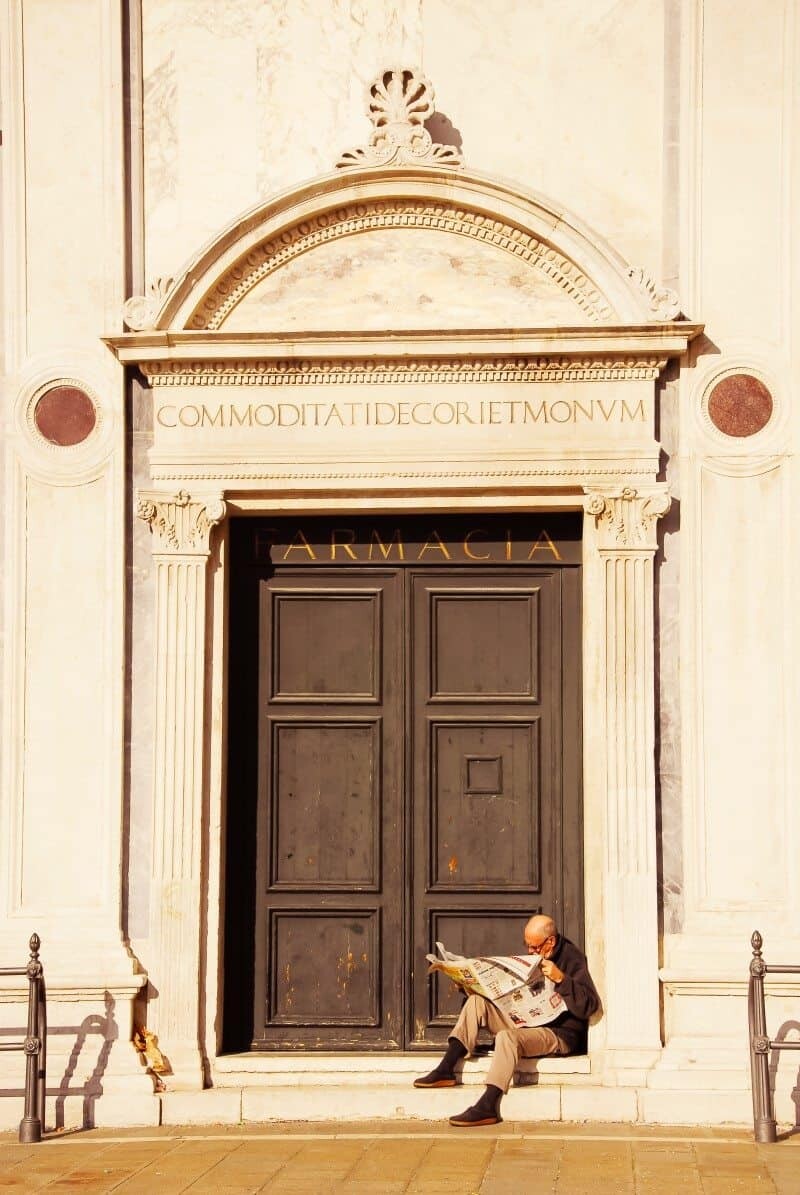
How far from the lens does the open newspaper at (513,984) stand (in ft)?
31.4

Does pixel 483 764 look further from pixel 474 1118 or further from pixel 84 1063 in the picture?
pixel 84 1063

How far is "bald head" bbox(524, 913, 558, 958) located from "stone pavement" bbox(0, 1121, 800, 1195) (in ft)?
3.07

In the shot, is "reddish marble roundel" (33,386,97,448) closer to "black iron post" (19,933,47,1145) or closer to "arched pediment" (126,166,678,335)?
"arched pediment" (126,166,678,335)

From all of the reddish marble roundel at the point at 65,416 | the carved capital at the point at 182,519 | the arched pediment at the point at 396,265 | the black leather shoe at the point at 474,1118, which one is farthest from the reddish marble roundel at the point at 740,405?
the black leather shoe at the point at 474,1118

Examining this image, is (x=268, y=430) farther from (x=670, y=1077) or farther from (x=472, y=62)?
(x=670, y=1077)

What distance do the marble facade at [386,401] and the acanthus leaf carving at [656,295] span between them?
0.07 feet

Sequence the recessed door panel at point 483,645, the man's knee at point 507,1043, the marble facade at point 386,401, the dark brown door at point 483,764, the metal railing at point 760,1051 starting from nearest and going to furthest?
the metal railing at point 760,1051
the man's knee at point 507,1043
the marble facade at point 386,401
the dark brown door at point 483,764
the recessed door panel at point 483,645

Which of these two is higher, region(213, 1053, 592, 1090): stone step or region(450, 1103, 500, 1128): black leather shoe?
region(213, 1053, 592, 1090): stone step

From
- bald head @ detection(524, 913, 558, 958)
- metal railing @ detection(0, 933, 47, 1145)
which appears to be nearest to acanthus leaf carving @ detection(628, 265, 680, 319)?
bald head @ detection(524, 913, 558, 958)

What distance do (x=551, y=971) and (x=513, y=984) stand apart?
0.22 meters

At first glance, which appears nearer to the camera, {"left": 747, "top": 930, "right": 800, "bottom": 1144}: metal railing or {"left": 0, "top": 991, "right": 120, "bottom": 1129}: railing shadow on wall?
{"left": 747, "top": 930, "right": 800, "bottom": 1144}: metal railing

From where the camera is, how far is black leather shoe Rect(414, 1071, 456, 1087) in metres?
9.52

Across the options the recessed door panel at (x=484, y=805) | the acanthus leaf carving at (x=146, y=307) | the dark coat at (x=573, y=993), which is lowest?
the dark coat at (x=573, y=993)

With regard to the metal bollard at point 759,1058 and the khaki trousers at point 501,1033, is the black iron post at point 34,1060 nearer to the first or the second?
the khaki trousers at point 501,1033
